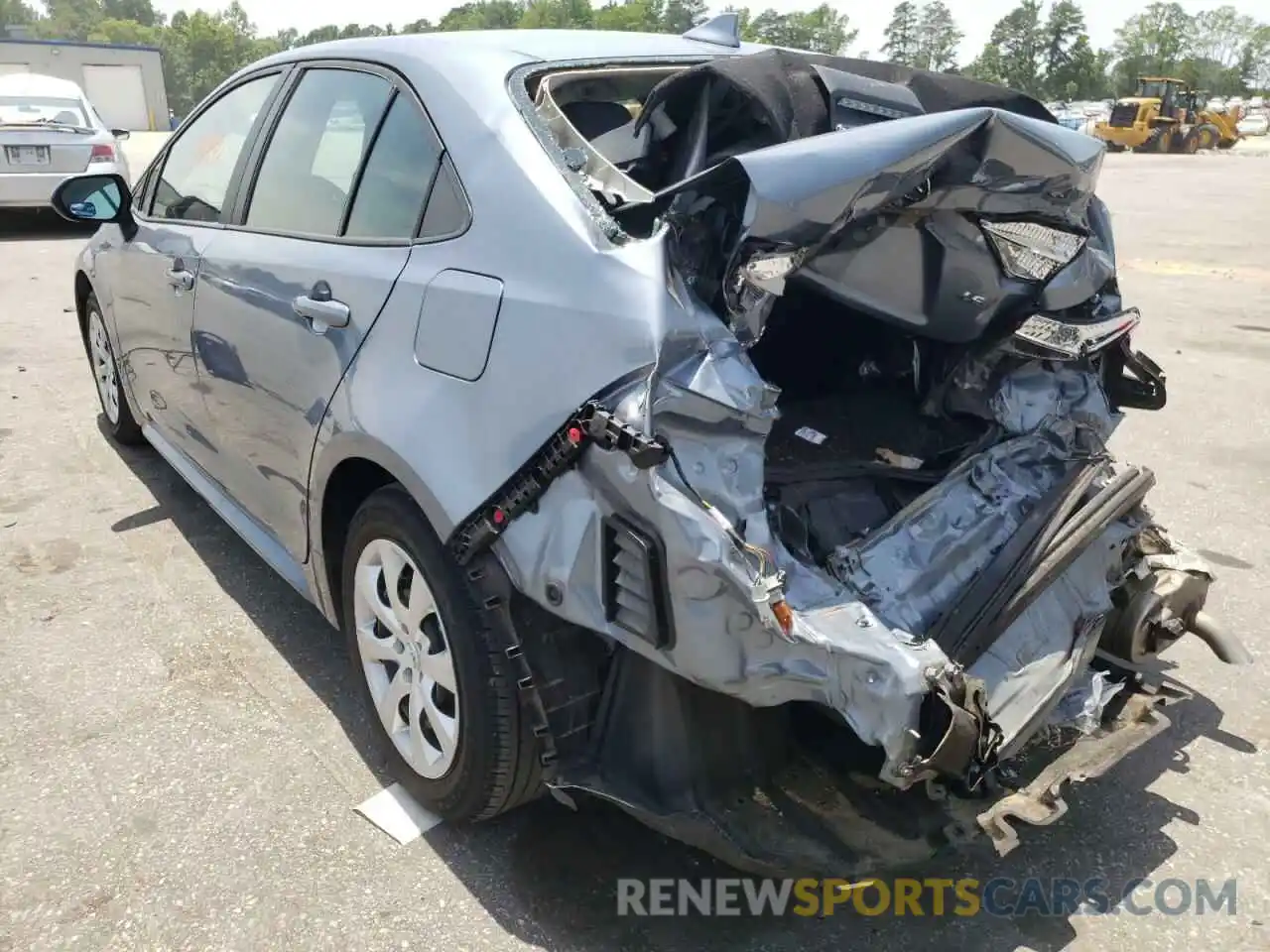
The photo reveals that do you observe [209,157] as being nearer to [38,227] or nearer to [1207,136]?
[38,227]

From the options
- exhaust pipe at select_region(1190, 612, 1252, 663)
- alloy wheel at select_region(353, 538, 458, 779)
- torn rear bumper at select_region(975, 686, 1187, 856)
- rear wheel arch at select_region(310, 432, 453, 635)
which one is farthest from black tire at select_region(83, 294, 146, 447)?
exhaust pipe at select_region(1190, 612, 1252, 663)

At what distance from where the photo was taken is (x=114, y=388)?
16.2 feet

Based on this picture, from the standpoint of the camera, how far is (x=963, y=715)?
73.4 inches

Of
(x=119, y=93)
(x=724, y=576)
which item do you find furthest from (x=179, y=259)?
(x=119, y=93)

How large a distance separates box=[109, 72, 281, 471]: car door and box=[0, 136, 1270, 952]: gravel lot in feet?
1.87

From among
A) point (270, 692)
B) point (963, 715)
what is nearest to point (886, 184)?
point (963, 715)

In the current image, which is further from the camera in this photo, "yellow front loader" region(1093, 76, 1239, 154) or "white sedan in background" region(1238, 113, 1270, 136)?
"white sedan in background" region(1238, 113, 1270, 136)

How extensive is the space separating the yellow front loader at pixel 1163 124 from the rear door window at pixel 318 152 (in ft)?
131

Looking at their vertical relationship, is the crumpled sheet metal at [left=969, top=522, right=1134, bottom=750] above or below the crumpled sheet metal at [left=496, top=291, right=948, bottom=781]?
below

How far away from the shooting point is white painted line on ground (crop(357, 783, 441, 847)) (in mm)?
2562

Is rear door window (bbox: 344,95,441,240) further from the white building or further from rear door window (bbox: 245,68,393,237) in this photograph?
the white building

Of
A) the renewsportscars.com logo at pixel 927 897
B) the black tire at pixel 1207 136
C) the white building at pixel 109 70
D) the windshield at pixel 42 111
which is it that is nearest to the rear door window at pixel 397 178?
the renewsportscars.com logo at pixel 927 897

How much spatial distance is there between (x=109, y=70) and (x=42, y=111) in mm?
53863

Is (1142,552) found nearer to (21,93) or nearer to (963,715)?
(963,715)
